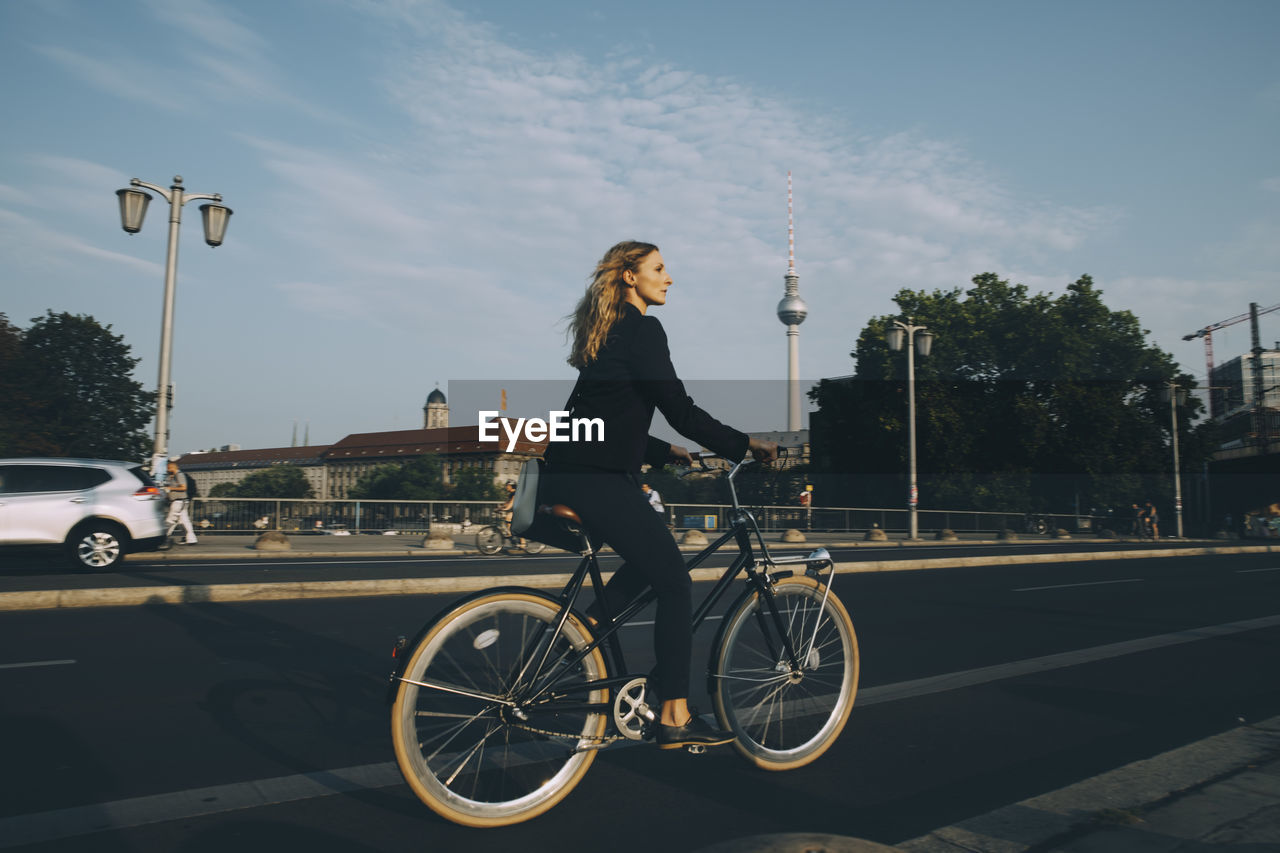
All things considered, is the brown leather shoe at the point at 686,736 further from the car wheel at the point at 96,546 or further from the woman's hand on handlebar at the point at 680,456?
the car wheel at the point at 96,546

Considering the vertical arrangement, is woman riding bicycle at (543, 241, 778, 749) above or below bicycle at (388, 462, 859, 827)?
above

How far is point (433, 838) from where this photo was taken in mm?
2852

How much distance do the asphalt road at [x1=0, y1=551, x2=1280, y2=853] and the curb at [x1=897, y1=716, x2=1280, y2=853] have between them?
0.54 feet

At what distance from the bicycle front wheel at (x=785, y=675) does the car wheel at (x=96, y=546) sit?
12057mm

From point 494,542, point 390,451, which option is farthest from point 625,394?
point 390,451

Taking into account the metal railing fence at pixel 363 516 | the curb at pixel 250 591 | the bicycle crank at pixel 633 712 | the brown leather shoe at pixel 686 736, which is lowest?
the curb at pixel 250 591

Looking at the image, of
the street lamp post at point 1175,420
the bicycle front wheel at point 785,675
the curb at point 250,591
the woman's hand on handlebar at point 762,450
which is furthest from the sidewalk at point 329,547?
the street lamp post at point 1175,420

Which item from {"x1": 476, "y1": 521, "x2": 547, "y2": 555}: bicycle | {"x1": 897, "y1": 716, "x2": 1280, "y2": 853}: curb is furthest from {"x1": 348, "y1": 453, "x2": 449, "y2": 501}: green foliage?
{"x1": 897, "y1": 716, "x2": 1280, "y2": 853}: curb

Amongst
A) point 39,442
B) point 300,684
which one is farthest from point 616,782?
point 39,442

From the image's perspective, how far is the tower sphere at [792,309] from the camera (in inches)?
4801

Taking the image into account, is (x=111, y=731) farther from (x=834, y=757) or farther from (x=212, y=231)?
(x=212, y=231)

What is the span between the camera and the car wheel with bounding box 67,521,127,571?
12.5 metres

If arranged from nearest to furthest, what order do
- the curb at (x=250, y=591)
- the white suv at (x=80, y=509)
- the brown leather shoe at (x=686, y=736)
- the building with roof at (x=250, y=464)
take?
1. the brown leather shoe at (x=686, y=736)
2. the curb at (x=250, y=591)
3. the white suv at (x=80, y=509)
4. the building with roof at (x=250, y=464)

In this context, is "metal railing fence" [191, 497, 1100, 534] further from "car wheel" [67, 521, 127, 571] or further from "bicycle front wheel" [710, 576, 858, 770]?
"bicycle front wheel" [710, 576, 858, 770]
